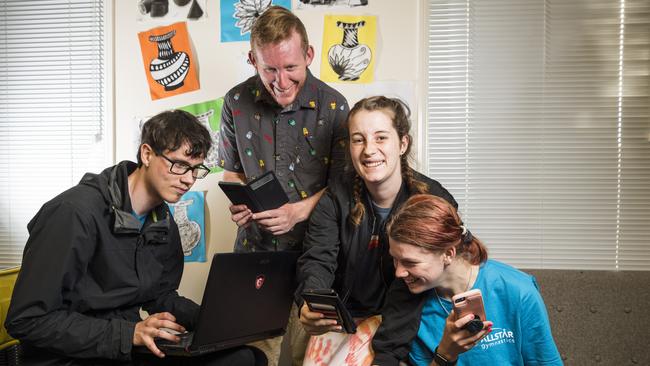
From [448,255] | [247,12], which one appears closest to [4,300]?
[448,255]

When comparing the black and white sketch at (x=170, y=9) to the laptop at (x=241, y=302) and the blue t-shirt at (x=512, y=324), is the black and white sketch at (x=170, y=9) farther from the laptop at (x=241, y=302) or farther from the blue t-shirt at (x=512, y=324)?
the blue t-shirt at (x=512, y=324)

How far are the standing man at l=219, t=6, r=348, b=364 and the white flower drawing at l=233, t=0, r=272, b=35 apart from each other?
1.81ft

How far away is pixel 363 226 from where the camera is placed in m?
1.86

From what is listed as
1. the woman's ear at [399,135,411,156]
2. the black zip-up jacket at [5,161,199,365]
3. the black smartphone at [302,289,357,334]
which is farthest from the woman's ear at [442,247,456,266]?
the black zip-up jacket at [5,161,199,365]

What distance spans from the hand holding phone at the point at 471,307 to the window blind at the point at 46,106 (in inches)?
81.1

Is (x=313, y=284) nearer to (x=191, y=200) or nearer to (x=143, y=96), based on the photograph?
(x=191, y=200)

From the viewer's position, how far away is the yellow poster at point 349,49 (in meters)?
2.66

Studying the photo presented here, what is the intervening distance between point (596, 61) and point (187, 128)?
5.97ft

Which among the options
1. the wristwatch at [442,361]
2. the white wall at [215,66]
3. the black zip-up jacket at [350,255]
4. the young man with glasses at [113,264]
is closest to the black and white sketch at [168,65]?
the white wall at [215,66]

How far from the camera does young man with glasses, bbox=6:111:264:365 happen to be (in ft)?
5.17

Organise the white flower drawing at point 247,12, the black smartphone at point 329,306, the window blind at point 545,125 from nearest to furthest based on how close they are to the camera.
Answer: the black smartphone at point 329,306 → the window blind at point 545,125 → the white flower drawing at point 247,12

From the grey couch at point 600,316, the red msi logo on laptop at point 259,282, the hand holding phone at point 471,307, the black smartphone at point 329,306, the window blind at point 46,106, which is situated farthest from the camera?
the window blind at point 46,106

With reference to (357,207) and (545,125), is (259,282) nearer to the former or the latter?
(357,207)

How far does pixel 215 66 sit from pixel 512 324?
179 cm
